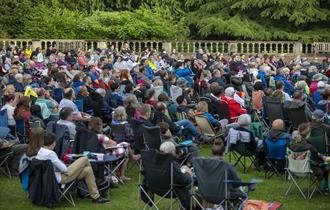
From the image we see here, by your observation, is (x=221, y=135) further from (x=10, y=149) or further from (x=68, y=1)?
(x=68, y=1)

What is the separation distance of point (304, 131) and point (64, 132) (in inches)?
162

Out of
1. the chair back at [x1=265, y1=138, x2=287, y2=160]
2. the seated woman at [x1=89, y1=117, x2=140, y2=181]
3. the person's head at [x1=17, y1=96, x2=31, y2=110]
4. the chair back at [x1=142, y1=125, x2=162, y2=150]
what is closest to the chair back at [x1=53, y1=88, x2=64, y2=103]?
the person's head at [x1=17, y1=96, x2=31, y2=110]

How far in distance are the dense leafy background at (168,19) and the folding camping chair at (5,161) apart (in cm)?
2728

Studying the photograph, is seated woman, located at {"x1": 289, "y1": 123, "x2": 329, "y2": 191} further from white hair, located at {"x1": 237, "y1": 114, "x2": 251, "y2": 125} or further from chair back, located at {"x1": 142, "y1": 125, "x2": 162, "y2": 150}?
chair back, located at {"x1": 142, "y1": 125, "x2": 162, "y2": 150}

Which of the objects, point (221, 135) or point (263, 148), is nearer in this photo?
point (263, 148)

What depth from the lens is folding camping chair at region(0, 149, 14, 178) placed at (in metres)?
14.4

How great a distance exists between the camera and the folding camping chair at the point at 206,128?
16188 mm

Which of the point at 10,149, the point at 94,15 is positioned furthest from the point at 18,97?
the point at 94,15

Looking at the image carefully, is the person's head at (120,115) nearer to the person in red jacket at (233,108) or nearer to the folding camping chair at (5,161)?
the folding camping chair at (5,161)

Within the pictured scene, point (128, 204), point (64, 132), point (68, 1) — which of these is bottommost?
point (128, 204)

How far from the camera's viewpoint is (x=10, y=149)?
1446 cm

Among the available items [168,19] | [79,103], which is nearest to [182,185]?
[79,103]

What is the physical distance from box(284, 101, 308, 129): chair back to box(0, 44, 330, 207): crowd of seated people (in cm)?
10

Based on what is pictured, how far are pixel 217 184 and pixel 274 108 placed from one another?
268 inches
